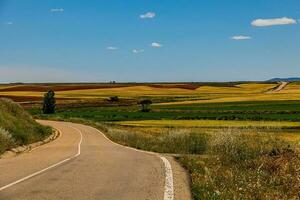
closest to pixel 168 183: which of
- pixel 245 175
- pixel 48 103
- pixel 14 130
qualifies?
pixel 245 175

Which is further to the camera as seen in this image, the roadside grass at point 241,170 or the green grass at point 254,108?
the green grass at point 254,108

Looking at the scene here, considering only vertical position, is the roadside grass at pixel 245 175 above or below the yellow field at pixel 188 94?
above

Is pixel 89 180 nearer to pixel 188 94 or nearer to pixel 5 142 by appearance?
pixel 5 142

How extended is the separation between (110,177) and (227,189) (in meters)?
3.62

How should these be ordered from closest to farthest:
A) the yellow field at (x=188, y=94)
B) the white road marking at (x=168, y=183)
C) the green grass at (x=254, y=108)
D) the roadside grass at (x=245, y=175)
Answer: the white road marking at (x=168, y=183) → the roadside grass at (x=245, y=175) → the green grass at (x=254, y=108) → the yellow field at (x=188, y=94)

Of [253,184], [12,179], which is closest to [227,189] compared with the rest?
→ [253,184]

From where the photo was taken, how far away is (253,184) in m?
12.8

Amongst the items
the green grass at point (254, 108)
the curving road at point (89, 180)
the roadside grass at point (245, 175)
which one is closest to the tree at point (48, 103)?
the green grass at point (254, 108)

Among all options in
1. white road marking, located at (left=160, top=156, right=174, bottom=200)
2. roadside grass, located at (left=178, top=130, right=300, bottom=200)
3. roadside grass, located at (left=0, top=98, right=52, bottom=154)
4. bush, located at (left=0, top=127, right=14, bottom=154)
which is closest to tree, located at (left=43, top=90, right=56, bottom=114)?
roadside grass, located at (left=0, top=98, right=52, bottom=154)

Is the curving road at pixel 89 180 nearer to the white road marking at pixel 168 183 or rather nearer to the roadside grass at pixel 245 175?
the white road marking at pixel 168 183

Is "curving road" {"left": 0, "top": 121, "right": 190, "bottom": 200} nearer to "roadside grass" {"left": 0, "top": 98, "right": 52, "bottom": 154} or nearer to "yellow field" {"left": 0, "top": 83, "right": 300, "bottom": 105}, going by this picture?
"roadside grass" {"left": 0, "top": 98, "right": 52, "bottom": 154}

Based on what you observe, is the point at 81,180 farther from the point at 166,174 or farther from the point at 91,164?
the point at 91,164

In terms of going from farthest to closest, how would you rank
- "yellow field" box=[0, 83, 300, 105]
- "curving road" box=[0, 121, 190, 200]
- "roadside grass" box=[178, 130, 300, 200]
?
"yellow field" box=[0, 83, 300, 105]
"roadside grass" box=[178, 130, 300, 200]
"curving road" box=[0, 121, 190, 200]

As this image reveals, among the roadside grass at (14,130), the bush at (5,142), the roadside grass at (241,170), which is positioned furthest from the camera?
the roadside grass at (14,130)
